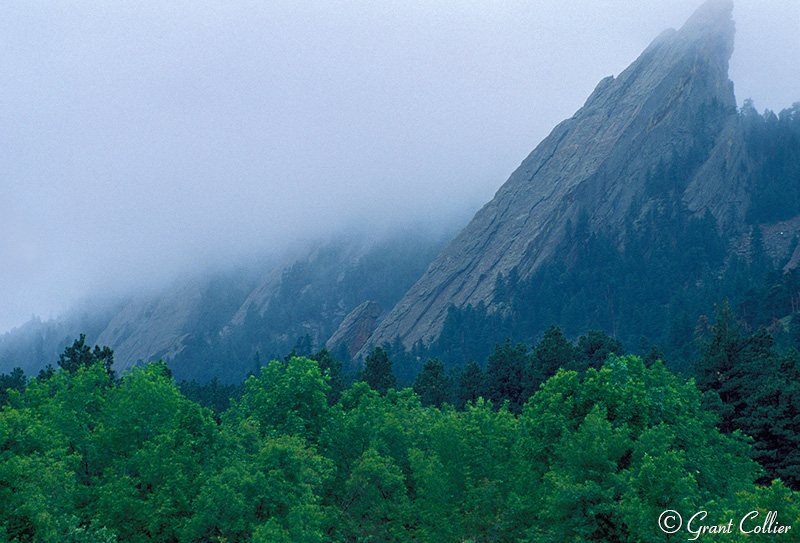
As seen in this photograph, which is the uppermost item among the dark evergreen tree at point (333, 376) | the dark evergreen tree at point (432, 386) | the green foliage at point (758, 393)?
the dark evergreen tree at point (333, 376)

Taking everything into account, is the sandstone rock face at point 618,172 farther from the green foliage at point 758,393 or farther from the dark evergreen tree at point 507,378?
the green foliage at point 758,393

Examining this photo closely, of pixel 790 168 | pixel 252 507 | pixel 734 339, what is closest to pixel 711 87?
pixel 790 168

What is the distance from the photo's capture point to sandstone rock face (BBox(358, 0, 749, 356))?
13700 cm

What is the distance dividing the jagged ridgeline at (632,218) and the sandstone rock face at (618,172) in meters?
0.32

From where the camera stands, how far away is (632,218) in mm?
135625

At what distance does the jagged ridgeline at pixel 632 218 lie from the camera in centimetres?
11956

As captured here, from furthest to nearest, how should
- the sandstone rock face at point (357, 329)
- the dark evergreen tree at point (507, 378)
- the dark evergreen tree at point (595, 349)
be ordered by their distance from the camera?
the sandstone rock face at point (357, 329)
the dark evergreen tree at point (507, 378)
the dark evergreen tree at point (595, 349)

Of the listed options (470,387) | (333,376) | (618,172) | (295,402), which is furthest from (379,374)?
(618,172)

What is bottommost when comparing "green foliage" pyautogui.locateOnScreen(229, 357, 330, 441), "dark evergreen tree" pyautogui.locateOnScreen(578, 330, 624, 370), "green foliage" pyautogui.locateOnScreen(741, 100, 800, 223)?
"green foliage" pyautogui.locateOnScreen(741, 100, 800, 223)

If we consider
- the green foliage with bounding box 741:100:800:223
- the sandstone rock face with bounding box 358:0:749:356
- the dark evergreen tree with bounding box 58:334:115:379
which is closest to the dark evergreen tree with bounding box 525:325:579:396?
the dark evergreen tree with bounding box 58:334:115:379

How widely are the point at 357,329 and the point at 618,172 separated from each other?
70.6 meters

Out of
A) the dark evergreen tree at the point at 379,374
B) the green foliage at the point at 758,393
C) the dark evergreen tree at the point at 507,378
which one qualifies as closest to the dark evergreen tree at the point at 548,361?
the dark evergreen tree at the point at 507,378

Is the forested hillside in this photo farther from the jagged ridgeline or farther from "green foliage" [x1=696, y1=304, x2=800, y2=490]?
the jagged ridgeline

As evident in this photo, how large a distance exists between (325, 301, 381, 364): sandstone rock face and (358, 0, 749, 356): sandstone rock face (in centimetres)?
673
